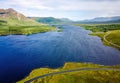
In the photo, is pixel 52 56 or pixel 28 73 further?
pixel 52 56

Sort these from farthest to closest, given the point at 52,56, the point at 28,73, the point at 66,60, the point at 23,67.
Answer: the point at 52,56, the point at 66,60, the point at 23,67, the point at 28,73

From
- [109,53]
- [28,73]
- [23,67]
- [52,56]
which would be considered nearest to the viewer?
[28,73]

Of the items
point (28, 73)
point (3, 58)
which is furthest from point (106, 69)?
point (3, 58)

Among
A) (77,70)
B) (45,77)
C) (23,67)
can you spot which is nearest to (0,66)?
(23,67)

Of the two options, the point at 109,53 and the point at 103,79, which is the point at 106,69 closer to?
the point at 103,79

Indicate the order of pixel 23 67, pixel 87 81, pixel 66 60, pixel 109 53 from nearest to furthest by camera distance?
pixel 87 81 → pixel 23 67 → pixel 66 60 → pixel 109 53

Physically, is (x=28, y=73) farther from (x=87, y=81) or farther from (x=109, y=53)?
(x=109, y=53)

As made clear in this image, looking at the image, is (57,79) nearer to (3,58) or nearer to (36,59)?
(36,59)

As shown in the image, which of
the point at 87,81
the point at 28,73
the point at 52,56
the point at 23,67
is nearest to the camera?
the point at 87,81

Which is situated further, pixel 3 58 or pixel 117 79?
pixel 3 58
